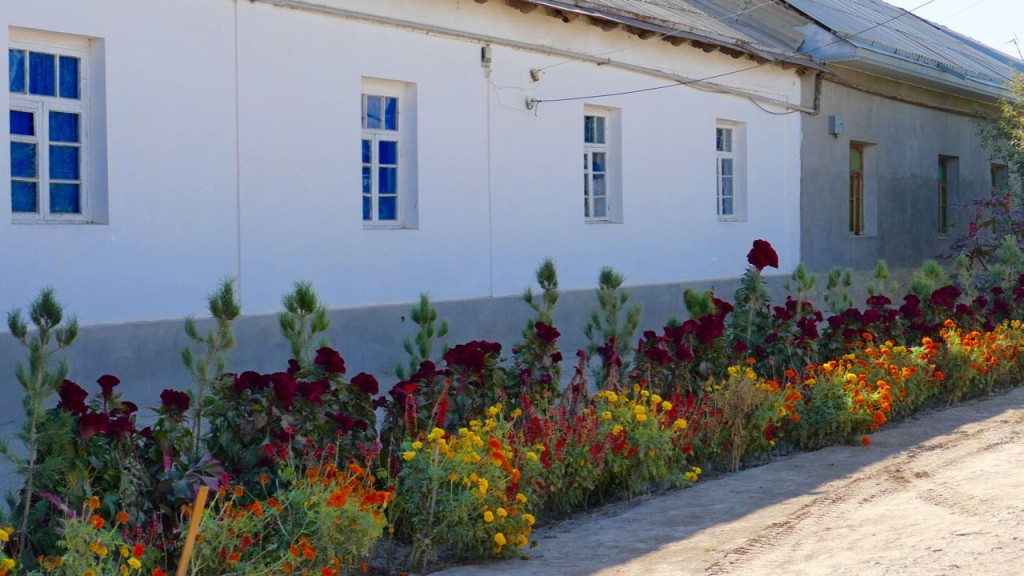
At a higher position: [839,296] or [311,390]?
[839,296]

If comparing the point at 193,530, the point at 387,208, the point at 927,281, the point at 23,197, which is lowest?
the point at 193,530

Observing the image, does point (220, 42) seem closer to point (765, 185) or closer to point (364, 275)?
point (364, 275)

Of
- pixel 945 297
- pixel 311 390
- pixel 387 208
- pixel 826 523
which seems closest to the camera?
pixel 311 390

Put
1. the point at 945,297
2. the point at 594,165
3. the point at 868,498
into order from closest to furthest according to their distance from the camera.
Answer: the point at 868,498
the point at 945,297
the point at 594,165

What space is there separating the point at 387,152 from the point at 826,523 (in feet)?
23.4

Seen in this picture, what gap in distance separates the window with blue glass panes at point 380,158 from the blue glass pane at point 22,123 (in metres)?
3.43

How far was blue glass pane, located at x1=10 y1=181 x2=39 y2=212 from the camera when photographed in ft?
29.3

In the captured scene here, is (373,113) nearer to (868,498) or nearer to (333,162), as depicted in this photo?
(333,162)

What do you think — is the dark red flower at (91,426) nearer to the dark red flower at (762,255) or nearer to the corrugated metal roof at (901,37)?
the dark red flower at (762,255)

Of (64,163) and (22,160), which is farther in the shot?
(64,163)

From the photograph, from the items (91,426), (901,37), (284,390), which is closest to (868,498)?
(284,390)

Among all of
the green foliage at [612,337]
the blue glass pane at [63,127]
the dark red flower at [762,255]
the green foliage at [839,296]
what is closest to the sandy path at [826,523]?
the green foliage at [612,337]

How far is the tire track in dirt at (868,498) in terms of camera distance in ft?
17.7

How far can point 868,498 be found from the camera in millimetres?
6531
